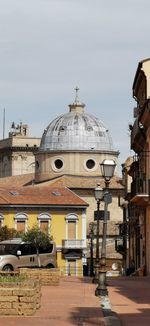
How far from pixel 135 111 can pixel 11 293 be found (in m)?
39.6

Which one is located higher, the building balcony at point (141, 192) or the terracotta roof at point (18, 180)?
the terracotta roof at point (18, 180)

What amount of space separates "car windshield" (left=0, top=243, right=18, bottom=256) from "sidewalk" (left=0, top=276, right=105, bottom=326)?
16437 millimetres

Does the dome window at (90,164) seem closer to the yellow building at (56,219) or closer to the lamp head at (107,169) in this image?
the yellow building at (56,219)

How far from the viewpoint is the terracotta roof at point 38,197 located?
8769 centimetres

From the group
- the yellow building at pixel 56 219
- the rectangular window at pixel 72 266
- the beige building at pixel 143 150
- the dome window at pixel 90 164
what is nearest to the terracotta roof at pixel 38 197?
the yellow building at pixel 56 219

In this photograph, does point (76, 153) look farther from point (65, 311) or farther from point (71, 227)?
point (65, 311)

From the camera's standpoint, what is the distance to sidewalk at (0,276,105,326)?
19.8m

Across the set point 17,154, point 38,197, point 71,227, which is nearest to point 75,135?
point 38,197

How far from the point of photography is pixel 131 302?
27.2 metres

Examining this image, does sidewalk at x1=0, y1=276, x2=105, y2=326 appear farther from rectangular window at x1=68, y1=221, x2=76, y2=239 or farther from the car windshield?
rectangular window at x1=68, y1=221, x2=76, y2=239

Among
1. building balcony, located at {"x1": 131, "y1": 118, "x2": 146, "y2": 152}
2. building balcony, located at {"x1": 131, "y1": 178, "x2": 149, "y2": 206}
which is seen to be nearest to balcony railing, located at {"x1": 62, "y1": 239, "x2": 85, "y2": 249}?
building balcony, located at {"x1": 131, "y1": 118, "x2": 146, "y2": 152}

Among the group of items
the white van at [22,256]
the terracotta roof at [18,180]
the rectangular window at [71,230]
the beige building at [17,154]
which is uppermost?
the beige building at [17,154]

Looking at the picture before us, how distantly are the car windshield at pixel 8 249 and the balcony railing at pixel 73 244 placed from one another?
37.2 meters

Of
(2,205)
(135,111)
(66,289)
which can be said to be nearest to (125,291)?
(66,289)
